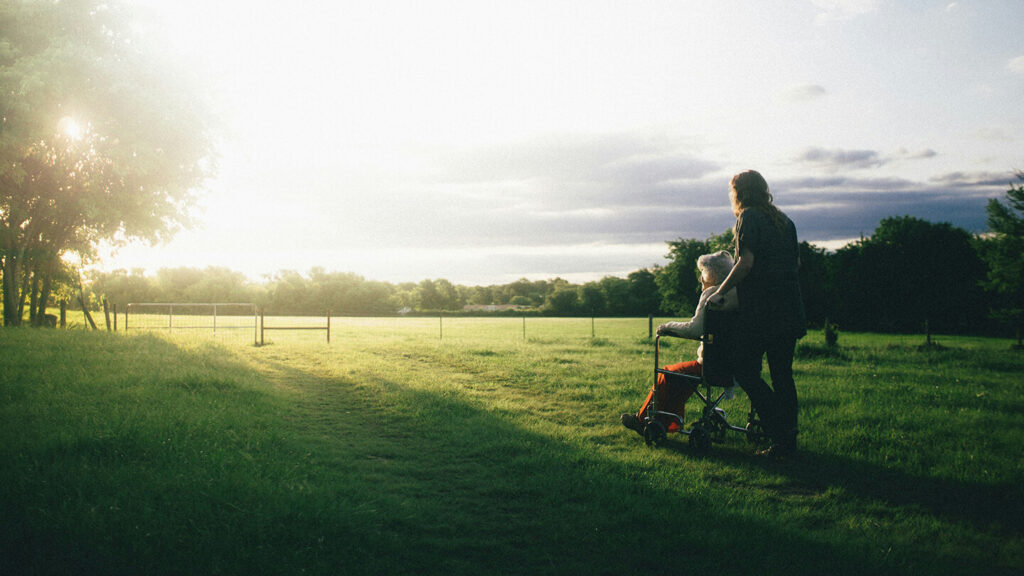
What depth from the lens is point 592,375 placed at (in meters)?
11.3

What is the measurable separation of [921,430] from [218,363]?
42.6ft

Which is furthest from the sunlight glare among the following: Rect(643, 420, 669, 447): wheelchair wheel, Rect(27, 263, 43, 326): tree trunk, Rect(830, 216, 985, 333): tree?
A: Rect(830, 216, 985, 333): tree

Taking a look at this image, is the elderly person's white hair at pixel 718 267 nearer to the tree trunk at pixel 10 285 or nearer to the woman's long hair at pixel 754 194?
the woman's long hair at pixel 754 194

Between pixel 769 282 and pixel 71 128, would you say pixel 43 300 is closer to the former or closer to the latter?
pixel 71 128

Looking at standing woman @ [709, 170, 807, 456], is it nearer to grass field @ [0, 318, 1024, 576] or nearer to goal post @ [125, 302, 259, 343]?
grass field @ [0, 318, 1024, 576]

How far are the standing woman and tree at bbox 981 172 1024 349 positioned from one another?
34.9 metres

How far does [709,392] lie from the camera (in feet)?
18.5

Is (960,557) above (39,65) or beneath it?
beneath

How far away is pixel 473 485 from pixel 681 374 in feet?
8.38

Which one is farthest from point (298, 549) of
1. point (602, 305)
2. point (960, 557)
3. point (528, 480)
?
point (602, 305)

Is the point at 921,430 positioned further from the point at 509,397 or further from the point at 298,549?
the point at 298,549

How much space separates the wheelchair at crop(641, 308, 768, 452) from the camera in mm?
5176

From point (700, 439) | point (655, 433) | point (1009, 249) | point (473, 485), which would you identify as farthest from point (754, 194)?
point (1009, 249)

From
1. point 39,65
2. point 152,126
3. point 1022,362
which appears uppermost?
point 39,65
